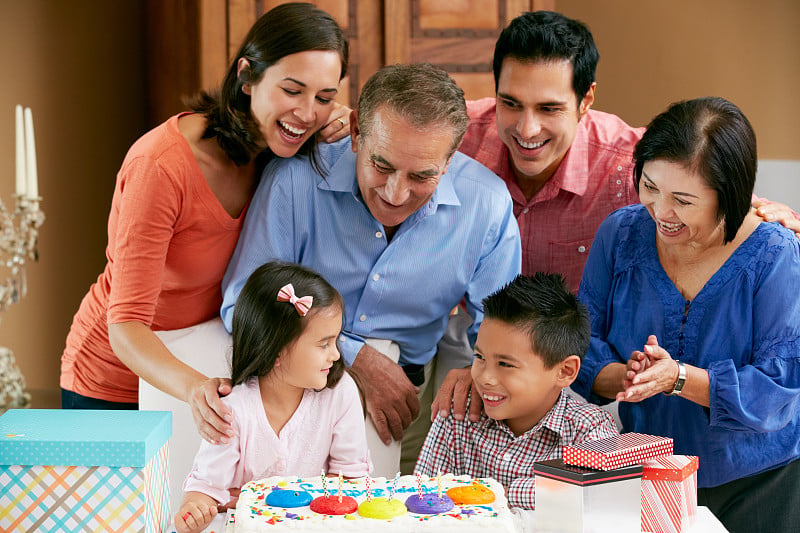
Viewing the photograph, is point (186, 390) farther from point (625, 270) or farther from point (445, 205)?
point (625, 270)

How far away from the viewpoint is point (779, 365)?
1754mm

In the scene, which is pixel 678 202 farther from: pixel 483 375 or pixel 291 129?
pixel 291 129

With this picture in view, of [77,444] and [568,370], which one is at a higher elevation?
[77,444]

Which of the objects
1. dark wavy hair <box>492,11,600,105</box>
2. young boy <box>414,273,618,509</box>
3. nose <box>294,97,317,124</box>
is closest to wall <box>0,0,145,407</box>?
nose <box>294,97,317,124</box>

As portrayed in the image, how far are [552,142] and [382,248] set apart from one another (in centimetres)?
54

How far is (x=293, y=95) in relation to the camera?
6.57 feet

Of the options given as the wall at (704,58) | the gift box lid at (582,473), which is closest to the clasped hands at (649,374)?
the gift box lid at (582,473)

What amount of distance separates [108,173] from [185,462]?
93.9 inches

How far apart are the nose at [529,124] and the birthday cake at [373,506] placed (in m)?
1.10

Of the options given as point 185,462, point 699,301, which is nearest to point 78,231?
point 185,462

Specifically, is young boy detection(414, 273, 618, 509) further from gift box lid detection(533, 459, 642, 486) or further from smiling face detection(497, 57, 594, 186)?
smiling face detection(497, 57, 594, 186)

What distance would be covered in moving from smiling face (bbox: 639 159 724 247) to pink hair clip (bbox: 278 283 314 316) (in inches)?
27.7

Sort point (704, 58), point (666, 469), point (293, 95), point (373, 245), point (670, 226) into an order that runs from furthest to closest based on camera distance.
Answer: point (704, 58) → point (373, 245) → point (293, 95) → point (670, 226) → point (666, 469)

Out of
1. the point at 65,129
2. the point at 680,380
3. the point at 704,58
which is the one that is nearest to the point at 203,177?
the point at 680,380
